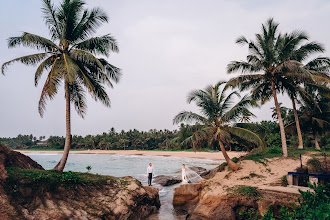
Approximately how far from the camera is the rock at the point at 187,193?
11977 millimetres

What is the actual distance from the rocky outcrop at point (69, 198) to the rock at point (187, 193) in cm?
169

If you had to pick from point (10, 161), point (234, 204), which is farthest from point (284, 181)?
point (10, 161)

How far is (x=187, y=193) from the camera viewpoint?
12.1m

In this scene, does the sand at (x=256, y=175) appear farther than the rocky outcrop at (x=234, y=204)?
Yes

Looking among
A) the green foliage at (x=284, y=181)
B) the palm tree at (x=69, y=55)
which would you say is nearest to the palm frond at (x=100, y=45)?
the palm tree at (x=69, y=55)

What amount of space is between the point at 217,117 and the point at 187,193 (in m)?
5.01

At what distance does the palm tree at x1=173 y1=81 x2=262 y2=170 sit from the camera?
13.0 meters

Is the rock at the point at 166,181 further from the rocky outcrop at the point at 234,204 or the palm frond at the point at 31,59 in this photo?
the palm frond at the point at 31,59

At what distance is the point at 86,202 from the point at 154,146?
79151mm

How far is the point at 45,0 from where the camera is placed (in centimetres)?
1062

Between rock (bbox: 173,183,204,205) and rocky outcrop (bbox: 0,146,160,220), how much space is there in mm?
1688

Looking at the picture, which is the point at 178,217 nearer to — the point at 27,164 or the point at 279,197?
the point at 279,197

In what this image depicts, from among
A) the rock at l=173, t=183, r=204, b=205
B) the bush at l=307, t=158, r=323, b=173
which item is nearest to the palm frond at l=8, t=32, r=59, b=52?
the rock at l=173, t=183, r=204, b=205

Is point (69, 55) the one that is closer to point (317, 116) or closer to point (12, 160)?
point (12, 160)
